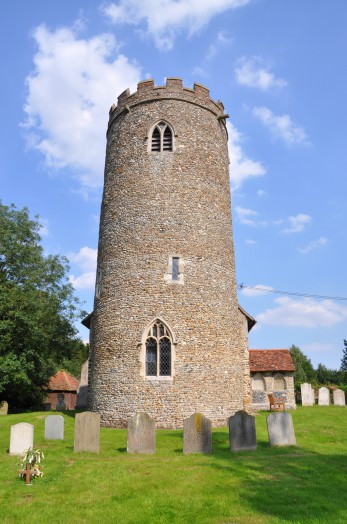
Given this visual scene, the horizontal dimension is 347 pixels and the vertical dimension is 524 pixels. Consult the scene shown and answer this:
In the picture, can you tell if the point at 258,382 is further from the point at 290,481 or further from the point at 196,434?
the point at 290,481

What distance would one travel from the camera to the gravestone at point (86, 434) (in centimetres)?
1027

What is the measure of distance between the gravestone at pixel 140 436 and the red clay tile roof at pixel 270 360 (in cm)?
1663

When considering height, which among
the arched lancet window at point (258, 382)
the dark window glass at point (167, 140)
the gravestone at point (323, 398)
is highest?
the dark window glass at point (167, 140)

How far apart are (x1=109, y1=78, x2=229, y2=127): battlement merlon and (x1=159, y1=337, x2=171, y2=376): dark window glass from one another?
31.6ft

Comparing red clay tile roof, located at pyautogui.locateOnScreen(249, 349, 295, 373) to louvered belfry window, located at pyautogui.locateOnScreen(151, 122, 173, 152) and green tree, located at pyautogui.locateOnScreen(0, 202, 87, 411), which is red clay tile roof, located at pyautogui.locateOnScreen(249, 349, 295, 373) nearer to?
green tree, located at pyautogui.locateOnScreen(0, 202, 87, 411)

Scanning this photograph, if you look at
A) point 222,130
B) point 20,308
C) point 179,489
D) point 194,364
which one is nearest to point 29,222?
point 20,308

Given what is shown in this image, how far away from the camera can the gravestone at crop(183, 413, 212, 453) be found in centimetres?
1013

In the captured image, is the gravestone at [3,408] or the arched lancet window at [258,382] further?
the arched lancet window at [258,382]

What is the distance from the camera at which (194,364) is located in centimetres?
1458

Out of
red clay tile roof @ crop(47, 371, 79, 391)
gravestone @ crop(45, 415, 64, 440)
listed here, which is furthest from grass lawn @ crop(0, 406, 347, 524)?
red clay tile roof @ crop(47, 371, 79, 391)

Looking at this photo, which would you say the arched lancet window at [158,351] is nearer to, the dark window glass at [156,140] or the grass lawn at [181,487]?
the grass lawn at [181,487]

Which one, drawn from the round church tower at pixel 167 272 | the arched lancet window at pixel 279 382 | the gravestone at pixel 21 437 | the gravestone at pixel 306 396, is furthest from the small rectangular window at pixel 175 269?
the gravestone at pixel 306 396

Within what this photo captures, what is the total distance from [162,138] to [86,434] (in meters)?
11.3

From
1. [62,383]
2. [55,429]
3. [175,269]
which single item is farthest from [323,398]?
[62,383]
